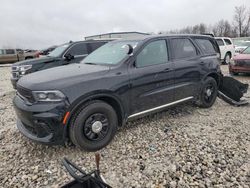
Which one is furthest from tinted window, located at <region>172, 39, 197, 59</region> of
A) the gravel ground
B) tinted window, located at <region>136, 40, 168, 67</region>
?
the gravel ground

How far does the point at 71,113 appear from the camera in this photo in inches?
120

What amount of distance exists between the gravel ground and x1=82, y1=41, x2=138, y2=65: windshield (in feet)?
4.29

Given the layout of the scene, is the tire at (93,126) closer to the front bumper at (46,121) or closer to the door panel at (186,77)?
the front bumper at (46,121)

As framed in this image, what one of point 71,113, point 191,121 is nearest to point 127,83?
point 71,113

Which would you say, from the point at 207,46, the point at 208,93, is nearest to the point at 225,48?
the point at 207,46

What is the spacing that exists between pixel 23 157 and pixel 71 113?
1.06m

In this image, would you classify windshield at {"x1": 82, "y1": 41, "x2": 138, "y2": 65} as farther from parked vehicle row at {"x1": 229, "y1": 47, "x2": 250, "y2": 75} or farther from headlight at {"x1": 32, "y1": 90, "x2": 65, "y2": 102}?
parked vehicle row at {"x1": 229, "y1": 47, "x2": 250, "y2": 75}

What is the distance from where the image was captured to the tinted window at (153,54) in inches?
151

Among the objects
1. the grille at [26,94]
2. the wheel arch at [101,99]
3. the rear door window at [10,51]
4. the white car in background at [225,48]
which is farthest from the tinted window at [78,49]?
the rear door window at [10,51]

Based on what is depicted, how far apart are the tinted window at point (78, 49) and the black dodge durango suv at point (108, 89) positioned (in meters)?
3.30

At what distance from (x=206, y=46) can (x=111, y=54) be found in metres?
2.46

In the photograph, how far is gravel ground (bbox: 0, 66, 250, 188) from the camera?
275cm

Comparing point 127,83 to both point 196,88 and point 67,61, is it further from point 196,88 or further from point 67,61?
point 67,61

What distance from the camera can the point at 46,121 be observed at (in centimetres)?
294
